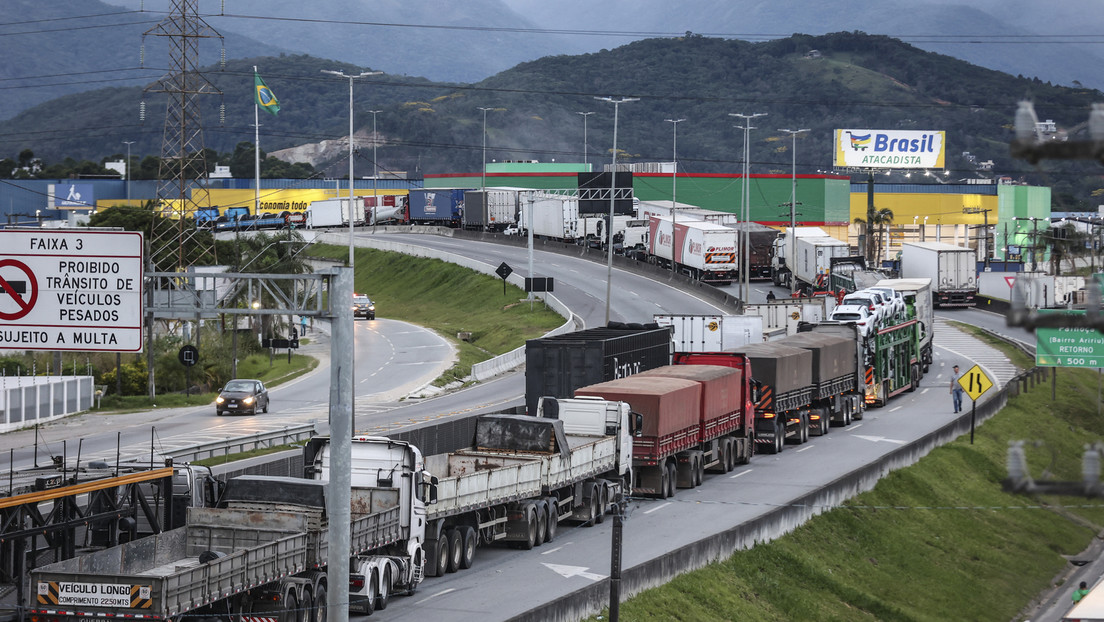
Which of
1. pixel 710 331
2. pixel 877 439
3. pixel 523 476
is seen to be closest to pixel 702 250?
pixel 710 331

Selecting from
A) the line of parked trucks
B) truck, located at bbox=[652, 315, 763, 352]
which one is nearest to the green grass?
the line of parked trucks

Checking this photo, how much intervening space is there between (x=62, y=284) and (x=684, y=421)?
18.3 metres

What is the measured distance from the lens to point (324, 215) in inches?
5030

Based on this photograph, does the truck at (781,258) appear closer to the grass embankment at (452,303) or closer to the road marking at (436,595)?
the grass embankment at (452,303)

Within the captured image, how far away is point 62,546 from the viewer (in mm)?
21719

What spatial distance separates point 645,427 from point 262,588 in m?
14.8

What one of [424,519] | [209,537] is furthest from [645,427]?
[209,537]

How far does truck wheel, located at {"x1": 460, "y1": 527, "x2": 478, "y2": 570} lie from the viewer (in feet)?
88.5

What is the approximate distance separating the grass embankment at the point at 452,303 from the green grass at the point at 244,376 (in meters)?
8.67

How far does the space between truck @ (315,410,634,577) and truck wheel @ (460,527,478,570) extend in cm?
2

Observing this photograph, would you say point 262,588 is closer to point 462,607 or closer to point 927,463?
point 462,607

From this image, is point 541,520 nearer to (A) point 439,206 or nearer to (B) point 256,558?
(B) point 256,558

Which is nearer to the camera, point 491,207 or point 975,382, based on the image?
point 975,382

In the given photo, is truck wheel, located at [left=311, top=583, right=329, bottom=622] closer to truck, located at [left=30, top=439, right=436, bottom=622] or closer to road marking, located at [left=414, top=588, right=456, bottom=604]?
truck, located at [left=30, top=439, right=436, bottom=622]
